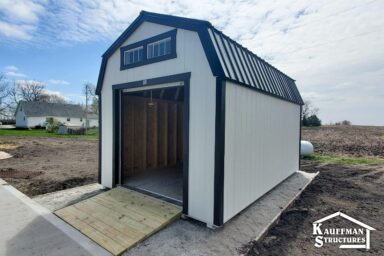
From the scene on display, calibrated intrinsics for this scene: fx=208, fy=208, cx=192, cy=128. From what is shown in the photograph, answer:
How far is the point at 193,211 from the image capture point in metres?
3.63

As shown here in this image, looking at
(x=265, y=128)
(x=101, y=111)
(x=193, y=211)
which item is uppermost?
(x=101, y=111)

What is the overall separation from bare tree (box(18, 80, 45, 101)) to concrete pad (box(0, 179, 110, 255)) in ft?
176

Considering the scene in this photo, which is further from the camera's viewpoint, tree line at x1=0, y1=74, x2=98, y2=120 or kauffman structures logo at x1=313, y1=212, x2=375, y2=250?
tree line at x1=0, y1=74, x2=98, y2=120

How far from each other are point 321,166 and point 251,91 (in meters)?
6.77

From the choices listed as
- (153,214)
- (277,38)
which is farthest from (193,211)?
(277,38)

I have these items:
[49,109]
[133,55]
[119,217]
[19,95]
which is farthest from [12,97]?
[119,217]

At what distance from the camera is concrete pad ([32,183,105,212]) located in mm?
4292

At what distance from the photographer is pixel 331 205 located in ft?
15.8

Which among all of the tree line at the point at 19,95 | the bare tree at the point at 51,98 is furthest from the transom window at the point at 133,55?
the bare tree at the point at 51,98

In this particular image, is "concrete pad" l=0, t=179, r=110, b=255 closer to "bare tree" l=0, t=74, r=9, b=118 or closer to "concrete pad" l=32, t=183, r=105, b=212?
"concrete pad" l=32, t=183, r=105, b=212

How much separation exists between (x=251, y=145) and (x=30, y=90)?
56.9m

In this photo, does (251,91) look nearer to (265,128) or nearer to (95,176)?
(265,128)

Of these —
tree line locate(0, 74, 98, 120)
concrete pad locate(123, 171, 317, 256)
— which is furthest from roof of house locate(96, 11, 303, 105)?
tree line locate(0, 74, 98, 120)

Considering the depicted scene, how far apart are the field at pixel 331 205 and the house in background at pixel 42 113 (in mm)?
40933
